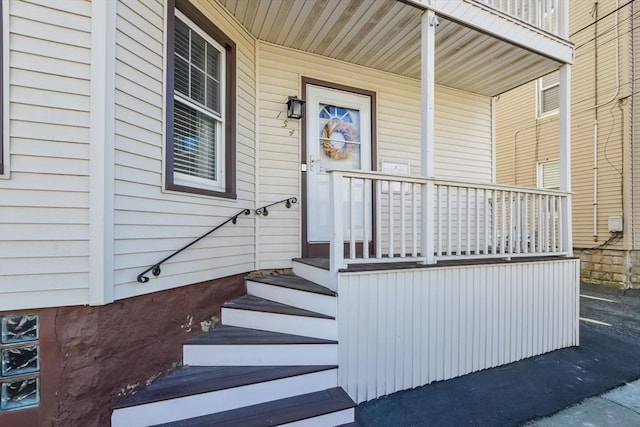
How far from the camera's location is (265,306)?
2783 millimetres

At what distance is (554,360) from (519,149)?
6.84 metres

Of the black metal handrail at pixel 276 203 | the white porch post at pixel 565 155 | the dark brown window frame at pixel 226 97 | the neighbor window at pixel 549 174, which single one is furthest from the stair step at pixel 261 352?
the neighbor window at pixel 549 174

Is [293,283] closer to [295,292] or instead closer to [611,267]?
[295,292]

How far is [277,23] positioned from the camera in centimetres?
333

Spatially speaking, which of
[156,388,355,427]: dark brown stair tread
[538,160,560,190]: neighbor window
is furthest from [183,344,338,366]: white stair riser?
[538,160,560,190]: neighbor window

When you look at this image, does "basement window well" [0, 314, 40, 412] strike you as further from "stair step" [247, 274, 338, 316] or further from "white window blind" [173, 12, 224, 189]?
"stair step" [247, 274, 338, 316]

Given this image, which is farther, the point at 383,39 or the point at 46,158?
the point at 383,39

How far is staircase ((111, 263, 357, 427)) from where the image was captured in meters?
1.94

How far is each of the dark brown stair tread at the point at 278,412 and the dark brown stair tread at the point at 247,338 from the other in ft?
1.21

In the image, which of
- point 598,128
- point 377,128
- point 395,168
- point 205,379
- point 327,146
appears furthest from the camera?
point 598,128

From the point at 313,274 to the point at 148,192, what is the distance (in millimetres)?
1587

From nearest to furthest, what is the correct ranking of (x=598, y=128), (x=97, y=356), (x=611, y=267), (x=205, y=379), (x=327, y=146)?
(x=97, y=356), (x=205, y=379), (x=327, y=146), (x=611, y=267), (x=598, y=128)

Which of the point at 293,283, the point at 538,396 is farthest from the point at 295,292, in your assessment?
the point at 538,396

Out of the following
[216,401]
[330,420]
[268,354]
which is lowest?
[330,420]
